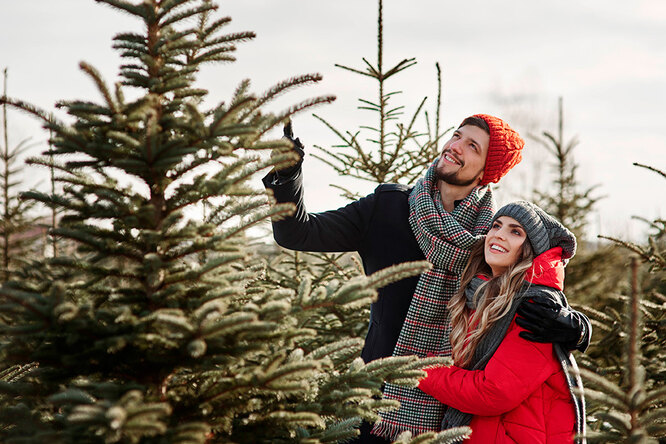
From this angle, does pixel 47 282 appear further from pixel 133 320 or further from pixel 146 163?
pixel 146 163

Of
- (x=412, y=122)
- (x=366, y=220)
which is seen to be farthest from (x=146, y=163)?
(x=412, y=122)

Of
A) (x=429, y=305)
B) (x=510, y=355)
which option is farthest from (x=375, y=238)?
(x=510, y=355)

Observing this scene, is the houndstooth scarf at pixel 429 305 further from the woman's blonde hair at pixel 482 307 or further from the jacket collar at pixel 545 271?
the jacket collar at pixel 545 271

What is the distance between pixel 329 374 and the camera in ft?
8.20

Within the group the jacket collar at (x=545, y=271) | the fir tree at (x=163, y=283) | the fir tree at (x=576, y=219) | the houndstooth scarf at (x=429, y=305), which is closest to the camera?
the fir tree at (x=163, y=283)

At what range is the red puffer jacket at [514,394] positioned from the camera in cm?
270

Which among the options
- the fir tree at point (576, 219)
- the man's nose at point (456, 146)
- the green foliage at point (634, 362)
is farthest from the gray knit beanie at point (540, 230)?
the fir tree at point (576, 219)

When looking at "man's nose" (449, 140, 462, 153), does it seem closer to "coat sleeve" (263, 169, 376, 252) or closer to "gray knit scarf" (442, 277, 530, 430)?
"coat sleeve" (263, 169, 376, 252)

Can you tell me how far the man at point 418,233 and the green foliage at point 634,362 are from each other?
0.50 m

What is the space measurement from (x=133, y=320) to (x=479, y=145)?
2204 millimetres

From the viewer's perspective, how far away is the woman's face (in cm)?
299

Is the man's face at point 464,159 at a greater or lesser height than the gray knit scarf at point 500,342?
greater

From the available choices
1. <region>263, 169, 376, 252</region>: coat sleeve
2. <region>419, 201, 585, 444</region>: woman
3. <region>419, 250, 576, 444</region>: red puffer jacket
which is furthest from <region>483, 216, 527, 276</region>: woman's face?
<region>263, 169, 376, 252</region>: coat sleeve

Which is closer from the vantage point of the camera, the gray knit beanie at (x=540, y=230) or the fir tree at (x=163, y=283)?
the fir tree at (x=163, y=283)
